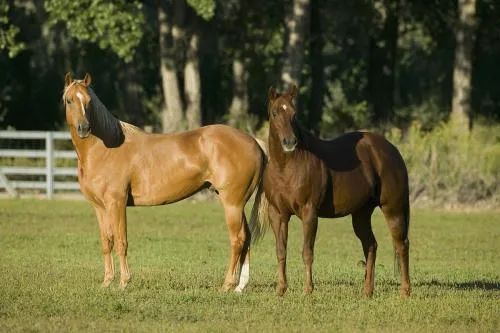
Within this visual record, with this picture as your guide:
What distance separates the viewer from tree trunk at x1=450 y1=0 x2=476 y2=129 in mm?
29531

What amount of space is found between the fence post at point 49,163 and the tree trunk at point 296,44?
6.10 m

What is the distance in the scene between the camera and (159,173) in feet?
43.8

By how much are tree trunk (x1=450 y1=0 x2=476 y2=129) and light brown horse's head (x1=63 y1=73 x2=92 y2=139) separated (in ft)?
58.3

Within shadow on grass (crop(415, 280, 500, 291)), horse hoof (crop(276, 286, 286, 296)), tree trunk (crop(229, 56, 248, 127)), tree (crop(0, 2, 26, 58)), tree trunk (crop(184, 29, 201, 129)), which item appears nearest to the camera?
horse hoof (crop(276, 286, 286, 296))

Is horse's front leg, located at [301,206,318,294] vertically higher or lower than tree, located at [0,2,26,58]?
higher

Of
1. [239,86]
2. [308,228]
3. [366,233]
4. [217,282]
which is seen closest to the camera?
[308,228]

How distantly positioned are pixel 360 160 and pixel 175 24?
71.1 feet

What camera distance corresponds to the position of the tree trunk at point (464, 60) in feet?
96.9

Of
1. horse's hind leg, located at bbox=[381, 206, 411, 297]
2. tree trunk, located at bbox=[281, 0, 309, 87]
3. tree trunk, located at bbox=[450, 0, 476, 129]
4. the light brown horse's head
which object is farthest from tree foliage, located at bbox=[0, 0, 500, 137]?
horse's hind leg, located at bbox=[381, 206, 411, 297]

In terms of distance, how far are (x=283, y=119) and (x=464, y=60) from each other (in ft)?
61.0

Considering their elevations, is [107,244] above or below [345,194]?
below

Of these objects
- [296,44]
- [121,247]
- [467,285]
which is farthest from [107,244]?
[296,44]

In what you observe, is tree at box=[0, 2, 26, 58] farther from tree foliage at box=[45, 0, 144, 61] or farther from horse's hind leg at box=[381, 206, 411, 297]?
horse's hind leg at box=[381, 206, 411, 297]

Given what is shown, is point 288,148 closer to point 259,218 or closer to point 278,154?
point 278,154
